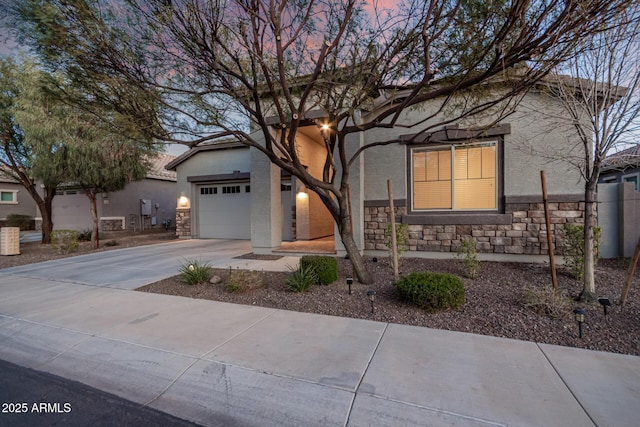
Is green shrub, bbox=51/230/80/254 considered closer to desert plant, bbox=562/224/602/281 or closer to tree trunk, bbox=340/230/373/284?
tree trunk, bbox=340/230/373/284

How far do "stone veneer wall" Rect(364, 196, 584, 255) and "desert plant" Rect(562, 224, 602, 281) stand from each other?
0.72m

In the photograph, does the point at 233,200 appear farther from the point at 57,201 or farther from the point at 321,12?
the point at 57,201

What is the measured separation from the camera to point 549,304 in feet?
13.4

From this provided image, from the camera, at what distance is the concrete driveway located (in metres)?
6.84

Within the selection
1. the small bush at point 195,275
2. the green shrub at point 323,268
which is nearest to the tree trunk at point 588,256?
the green shrub at point 323,268

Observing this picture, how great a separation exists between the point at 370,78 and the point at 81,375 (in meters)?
5.54

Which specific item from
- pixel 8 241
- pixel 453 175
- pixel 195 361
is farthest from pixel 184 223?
pixel 195 361

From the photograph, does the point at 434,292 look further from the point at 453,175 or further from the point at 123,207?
the point at 123,207

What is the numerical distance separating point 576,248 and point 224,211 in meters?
12.7

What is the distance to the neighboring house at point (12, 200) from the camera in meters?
20.6

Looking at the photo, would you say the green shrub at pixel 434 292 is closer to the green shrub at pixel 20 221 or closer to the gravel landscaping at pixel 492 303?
the gravel landscaping at pixel 492 303

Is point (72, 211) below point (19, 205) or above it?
below

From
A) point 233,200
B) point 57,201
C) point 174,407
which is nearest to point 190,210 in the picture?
point 233,200

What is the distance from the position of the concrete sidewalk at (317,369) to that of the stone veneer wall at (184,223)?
1031cm
